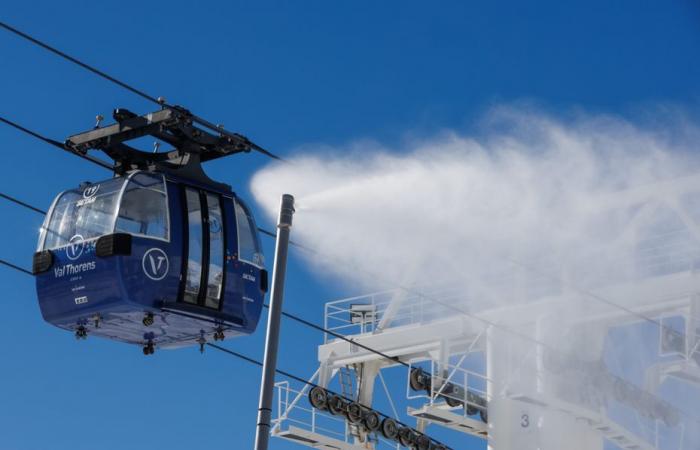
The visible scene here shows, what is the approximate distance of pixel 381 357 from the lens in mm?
41406

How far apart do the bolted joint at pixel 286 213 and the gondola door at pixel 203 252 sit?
9.74 ft

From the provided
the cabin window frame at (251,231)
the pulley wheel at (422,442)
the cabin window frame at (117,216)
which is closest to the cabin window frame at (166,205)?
the cabin window frame at (117,216)

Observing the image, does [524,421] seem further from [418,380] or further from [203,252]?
[203,252]


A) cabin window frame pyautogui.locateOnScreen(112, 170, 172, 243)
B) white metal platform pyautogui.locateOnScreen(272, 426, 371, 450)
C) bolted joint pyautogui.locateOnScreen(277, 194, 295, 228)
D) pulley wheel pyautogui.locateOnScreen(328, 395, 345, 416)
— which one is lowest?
bolted joint pyautogui.locateOnScreen(277, 194, 295, 228)

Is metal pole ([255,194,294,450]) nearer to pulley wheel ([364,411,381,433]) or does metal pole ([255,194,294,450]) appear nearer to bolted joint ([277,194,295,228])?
bolted joint ([277,194,295,228])

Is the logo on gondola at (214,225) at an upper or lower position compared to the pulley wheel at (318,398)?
lower

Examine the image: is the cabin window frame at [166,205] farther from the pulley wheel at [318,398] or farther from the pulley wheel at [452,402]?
the pulley wheel at [452,402]

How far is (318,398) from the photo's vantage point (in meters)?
40.2

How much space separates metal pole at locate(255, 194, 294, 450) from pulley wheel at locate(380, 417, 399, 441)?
20145mm

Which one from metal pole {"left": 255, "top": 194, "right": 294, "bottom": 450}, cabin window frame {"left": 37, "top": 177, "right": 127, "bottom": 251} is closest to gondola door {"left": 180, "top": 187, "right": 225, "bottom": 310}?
cabin window frame {"left": 37, "top": 177, "right": 127, "bottom": 251}

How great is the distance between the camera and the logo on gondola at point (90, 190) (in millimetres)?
24469

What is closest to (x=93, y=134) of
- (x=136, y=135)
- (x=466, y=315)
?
(x=136, y=135)

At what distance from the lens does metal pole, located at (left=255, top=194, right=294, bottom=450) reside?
20594 mm

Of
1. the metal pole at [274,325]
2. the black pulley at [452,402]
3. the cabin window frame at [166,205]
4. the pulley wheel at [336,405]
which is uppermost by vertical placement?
the black pulley at [452,402]
